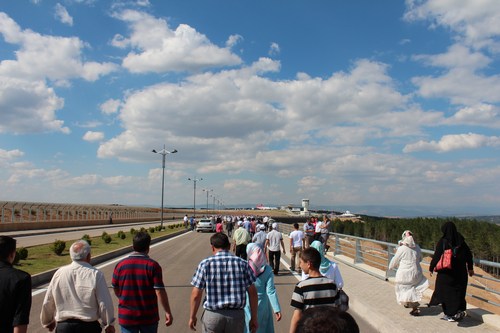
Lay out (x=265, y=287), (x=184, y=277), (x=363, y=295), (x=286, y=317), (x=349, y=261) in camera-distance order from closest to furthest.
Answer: (x=265, y=287) → (x=286, y=317) → (x=363, y=295) → (x=184, y=277) → (x=349, y=261)

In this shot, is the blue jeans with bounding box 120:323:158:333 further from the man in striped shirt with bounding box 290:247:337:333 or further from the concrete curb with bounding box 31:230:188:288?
the concrete curb with bounding box 31:230:188:288

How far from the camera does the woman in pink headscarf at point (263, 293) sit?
18.9ft

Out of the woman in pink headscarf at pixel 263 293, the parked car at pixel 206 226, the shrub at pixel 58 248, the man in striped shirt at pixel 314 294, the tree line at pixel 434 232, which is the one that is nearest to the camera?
the man in striped shirt at pixel 314 294

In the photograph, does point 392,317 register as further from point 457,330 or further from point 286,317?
point 286,317

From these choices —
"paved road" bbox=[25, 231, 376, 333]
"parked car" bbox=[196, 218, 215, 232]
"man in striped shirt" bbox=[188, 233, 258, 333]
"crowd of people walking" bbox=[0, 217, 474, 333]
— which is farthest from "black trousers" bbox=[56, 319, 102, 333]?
"parked car" bbox=[196, 218, 215, 232]

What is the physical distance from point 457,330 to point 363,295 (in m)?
3.32

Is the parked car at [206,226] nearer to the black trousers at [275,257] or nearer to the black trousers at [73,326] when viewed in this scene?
the black trousers at [275,257]

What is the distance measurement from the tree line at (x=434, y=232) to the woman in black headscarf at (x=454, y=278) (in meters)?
28.3

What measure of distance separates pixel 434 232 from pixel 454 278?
4653 centimetres

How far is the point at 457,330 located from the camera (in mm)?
7656

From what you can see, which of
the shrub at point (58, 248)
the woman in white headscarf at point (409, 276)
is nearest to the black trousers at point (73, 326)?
the woman in white headscarf at point (409, 276)

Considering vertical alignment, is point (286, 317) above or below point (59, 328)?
below

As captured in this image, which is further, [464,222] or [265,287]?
[464,222]

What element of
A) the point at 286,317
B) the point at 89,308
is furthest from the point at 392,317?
the point at 89,308
